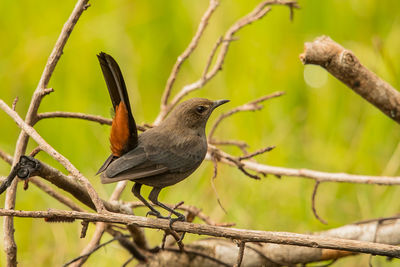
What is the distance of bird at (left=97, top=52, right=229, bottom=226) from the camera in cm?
322

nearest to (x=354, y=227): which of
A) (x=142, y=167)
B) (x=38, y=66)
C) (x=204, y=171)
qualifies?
(x=142, y=167)

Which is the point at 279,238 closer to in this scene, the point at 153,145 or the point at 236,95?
the point at 153,145

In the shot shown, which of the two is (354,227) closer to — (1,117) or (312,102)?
(312,102)

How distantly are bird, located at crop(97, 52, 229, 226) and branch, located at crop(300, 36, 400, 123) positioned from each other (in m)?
0.74

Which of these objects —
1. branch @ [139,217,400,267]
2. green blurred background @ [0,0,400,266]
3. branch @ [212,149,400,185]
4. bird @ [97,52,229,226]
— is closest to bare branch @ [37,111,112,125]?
bird @ [97,52,229,226]

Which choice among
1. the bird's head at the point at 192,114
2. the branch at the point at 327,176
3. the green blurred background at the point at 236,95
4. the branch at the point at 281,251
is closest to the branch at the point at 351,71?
the branch at the point at 327,176

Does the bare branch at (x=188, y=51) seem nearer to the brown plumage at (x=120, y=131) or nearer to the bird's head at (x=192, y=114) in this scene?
the bird's head at (x=192, y=114)

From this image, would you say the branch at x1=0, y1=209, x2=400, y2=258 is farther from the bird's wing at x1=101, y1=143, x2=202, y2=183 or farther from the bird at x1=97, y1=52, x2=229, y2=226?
the bird's wing at x1=101, y1=143, x2=202, y2=183

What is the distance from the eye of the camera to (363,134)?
6.13 meters

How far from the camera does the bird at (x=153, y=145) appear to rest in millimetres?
3223

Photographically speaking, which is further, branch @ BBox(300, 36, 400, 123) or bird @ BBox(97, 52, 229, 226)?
branch @ BBox(300, 36, 400, 123)

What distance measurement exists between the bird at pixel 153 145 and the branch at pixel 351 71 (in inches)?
29.3

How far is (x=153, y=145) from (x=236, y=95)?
2925mm

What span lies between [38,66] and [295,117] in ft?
8.96
